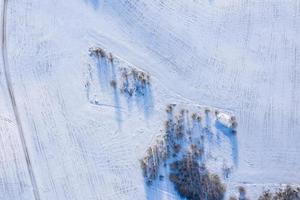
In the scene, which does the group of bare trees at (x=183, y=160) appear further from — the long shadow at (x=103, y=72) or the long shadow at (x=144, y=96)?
the long shadow at (x=103, y=72)

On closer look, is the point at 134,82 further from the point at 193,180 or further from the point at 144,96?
the point at 193,180

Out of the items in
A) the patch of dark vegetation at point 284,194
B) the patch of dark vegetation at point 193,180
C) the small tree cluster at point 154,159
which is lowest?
the patch of dark vegetation at point 284,194

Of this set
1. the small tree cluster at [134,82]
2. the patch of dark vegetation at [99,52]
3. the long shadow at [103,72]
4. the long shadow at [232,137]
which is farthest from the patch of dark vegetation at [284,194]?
the patch of dark vegetation at [99,52]

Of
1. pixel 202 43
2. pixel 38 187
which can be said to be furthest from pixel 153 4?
pixel 38 187

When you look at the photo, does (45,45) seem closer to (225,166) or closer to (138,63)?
(138,63)

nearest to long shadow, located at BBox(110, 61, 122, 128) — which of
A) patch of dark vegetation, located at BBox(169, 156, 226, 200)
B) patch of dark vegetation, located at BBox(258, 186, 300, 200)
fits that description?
patch of dark vegetation, located at BBox(169, 156, 226, 200)

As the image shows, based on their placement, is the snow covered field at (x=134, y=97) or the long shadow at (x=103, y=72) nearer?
the snow covered field at (x=134, y=97)
